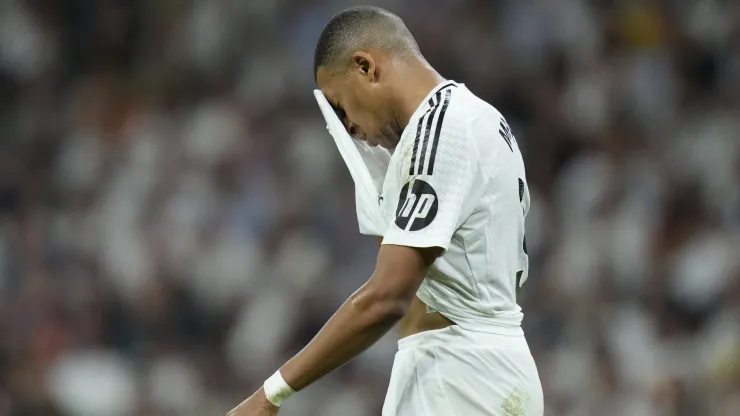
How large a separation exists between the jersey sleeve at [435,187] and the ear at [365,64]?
0.31 m

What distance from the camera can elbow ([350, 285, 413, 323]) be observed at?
2.81m

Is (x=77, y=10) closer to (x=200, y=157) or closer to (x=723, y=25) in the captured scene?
(x=200, y=157)

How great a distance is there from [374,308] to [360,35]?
881 mm

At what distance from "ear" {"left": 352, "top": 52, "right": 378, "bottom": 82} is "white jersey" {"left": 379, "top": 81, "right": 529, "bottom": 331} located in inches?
8.0

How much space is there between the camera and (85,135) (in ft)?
29.8

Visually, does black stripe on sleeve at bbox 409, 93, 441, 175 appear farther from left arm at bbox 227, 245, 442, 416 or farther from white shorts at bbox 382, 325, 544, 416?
white shorts at bbox 382, 325, 544, 416

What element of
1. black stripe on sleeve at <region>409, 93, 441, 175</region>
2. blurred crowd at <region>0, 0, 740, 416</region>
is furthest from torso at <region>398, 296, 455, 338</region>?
blurred crowd at <region>0, 0, 740, 416</region>

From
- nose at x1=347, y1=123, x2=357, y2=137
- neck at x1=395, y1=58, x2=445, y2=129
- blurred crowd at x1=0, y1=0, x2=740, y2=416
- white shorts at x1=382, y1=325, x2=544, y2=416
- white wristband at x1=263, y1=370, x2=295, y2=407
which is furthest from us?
blurred crowd at x1=0, y1=0, x2=740, y2=416

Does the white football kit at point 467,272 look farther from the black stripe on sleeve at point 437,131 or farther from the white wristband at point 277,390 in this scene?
the white wristband at point 277,390

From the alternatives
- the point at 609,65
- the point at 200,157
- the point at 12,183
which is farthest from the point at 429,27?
the point at 12,183

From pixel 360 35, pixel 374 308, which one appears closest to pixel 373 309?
pixel 374 308

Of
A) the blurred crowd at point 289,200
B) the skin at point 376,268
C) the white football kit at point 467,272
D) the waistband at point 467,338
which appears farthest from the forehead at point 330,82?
the blurred crowd at point 289,200

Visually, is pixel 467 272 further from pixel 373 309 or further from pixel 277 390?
pixel 277 390

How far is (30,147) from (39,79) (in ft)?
2.45
